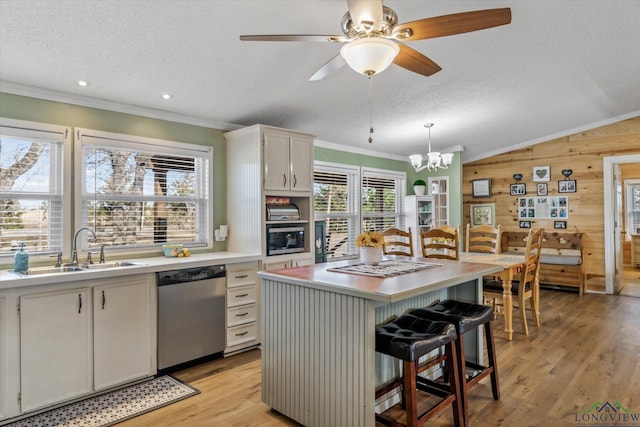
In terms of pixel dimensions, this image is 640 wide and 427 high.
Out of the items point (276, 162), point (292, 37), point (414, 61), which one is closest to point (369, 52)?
point (292, 37)

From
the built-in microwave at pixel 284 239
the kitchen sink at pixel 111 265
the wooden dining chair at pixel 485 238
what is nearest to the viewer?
the kitchen sink at pixel 111 265

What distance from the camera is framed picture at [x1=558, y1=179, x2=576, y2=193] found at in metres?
6.30

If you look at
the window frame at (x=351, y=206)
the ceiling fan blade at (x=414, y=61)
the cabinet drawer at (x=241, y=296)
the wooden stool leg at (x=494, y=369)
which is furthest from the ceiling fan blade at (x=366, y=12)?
the window frame at (x=351, y=206)

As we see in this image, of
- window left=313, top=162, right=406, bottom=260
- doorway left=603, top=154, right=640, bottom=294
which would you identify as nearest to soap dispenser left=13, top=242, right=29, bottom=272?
window left=313, top=162, right=406, bottom=260

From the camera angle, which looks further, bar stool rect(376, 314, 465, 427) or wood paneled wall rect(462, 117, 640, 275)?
wood paneled wall rect(462, 117, 640, 275)

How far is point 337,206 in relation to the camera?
5695 millimetres

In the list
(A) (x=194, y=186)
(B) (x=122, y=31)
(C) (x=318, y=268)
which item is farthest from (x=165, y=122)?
(C) (x=318, y=268)

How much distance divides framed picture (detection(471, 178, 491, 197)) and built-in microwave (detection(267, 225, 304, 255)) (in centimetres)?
428

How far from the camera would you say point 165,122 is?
377 centimetres

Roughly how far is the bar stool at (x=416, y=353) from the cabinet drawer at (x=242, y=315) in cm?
167

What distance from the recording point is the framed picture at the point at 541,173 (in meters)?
6.50

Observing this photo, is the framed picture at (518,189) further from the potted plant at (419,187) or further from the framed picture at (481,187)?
the potted plant at (419,187)

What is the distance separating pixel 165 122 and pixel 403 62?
2.42 meters

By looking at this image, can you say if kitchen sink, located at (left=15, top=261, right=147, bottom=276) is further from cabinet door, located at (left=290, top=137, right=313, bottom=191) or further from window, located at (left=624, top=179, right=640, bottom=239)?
window, located at (left=624, top=179, right=640, bottom=239)
